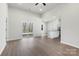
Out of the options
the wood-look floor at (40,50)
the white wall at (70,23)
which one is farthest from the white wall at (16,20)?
the white wall at (70,23)

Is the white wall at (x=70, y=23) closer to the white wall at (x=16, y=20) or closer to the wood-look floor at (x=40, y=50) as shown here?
the wood-look floor at (x=40, y=50)

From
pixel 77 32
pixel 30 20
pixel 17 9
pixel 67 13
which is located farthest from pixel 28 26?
A: pixel 77 32

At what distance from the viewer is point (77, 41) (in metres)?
5.46

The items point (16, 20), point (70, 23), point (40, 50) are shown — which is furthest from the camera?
point (16, 20)

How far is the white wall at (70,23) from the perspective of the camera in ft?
18.0

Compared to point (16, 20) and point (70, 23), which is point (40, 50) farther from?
point (16, 20)

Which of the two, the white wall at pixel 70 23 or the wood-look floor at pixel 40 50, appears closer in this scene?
the wood-look floor at pixel 40 50

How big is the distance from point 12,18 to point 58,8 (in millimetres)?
3844

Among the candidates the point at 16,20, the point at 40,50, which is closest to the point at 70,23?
the point at 40,50

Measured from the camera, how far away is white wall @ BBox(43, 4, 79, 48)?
18.0 ft

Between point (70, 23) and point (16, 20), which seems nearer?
point (70, 23)

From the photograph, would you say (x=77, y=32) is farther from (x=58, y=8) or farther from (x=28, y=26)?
(x=28, y=26)

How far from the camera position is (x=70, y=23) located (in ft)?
19.7

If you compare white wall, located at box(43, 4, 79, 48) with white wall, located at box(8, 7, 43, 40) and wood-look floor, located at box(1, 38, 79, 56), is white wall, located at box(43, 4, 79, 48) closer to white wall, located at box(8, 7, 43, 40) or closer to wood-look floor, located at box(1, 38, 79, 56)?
wood-look floor, located at box(1, 38, 79, 56)
